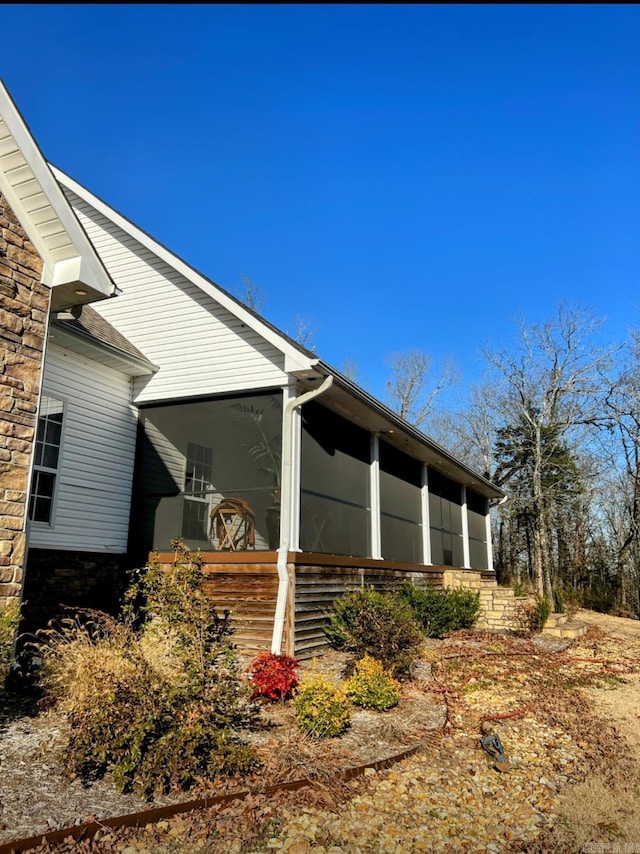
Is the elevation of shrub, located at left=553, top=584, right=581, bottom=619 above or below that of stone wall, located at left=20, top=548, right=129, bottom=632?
below

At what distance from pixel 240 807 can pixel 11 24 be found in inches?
301

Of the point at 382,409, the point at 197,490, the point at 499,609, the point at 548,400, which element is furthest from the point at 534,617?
the point at 548,400

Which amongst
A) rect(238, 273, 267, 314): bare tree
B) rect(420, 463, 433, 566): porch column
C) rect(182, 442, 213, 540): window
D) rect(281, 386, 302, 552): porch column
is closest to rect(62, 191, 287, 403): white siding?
rect(281, 386, 302, 552): porch column

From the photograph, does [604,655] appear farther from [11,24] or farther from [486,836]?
[11,24]

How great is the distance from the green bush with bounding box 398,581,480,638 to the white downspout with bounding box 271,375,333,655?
9.57 ft

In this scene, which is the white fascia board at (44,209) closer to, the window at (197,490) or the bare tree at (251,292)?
the window at (197,490)

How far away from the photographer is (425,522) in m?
13.5

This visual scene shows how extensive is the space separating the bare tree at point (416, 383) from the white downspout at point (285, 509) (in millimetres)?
22090

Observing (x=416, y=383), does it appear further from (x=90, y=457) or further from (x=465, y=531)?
(x=90, y=457)

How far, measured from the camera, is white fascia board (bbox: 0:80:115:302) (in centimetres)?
634

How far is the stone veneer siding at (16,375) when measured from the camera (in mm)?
5863

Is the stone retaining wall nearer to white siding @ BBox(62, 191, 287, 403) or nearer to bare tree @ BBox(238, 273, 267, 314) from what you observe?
white siding @ BBox(62, 191, 287, 403)

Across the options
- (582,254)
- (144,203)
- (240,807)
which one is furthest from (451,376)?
(240,807)

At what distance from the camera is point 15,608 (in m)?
5.18
